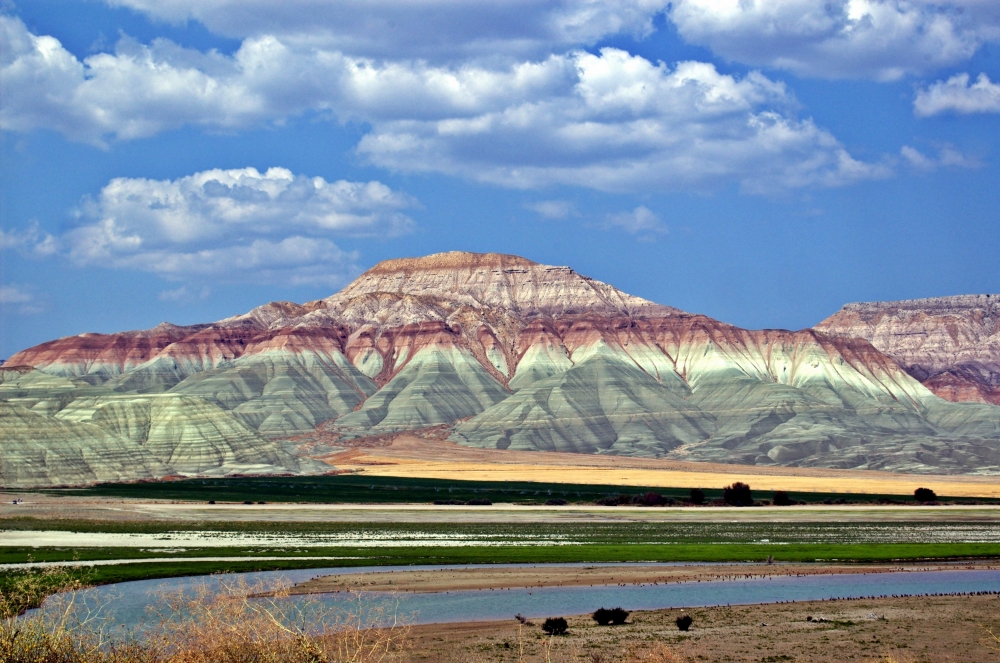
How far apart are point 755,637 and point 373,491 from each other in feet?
252

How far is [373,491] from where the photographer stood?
350ft

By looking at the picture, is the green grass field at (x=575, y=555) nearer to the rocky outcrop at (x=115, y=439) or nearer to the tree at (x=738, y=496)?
the tree at (x=738, y=496)

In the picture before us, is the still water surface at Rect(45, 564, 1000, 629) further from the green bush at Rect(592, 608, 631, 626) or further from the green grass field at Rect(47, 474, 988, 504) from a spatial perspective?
the green grass field at Rect(47, 474, 988, 504)

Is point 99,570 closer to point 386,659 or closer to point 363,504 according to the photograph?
point 386,659

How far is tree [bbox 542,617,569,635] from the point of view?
3269cm

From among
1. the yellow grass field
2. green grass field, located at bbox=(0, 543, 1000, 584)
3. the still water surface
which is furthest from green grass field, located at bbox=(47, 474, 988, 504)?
the still water surface

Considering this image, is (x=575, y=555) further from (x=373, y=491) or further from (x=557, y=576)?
(x=373, y=491)

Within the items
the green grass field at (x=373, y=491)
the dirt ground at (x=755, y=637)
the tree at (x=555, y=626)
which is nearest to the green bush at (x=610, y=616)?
the dirt ground at (x=755, y=637)

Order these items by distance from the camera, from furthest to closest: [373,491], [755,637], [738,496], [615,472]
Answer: [615,472]
[373,491]
[738,496]
[755,637]

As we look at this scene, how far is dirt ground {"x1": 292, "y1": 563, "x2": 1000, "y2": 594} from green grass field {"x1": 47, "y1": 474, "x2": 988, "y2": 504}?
4680 centimetres

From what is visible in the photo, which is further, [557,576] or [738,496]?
[738,496]

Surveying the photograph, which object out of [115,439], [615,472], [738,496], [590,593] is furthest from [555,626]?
[615,472]

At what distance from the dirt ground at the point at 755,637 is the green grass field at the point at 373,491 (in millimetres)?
60025

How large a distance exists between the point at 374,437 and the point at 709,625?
15501 centimetres
